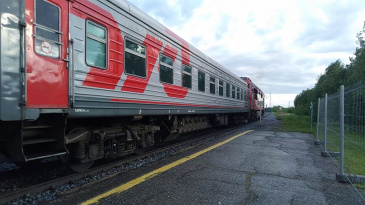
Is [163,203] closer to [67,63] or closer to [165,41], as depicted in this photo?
[67,63]

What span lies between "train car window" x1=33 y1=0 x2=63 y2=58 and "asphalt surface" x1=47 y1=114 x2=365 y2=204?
6.95 ft

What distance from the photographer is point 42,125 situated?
4168 mm

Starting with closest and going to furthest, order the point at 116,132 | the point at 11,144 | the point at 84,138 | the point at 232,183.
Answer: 1. the point at 11,144
2. the point at 232,183
3. the point at 84,138
4. the point at 116,132

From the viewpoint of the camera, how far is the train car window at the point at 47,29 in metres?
3.89

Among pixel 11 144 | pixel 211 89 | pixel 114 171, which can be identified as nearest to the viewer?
pixel 11 144

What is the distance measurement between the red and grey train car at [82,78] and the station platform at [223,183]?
2.92 feet

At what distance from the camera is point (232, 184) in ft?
15.6

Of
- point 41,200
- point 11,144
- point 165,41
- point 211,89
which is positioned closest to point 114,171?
point 41,200

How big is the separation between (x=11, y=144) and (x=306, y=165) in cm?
578

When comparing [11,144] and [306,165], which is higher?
[11,144]

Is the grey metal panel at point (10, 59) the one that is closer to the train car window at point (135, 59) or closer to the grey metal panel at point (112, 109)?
the grey metal panel at point (112, 109)

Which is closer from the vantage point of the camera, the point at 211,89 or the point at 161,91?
the point at 161,91

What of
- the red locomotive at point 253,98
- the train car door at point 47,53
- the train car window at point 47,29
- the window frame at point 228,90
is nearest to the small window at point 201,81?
the window frame at point 228,90

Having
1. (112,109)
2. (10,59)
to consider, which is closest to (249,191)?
(112,109)
